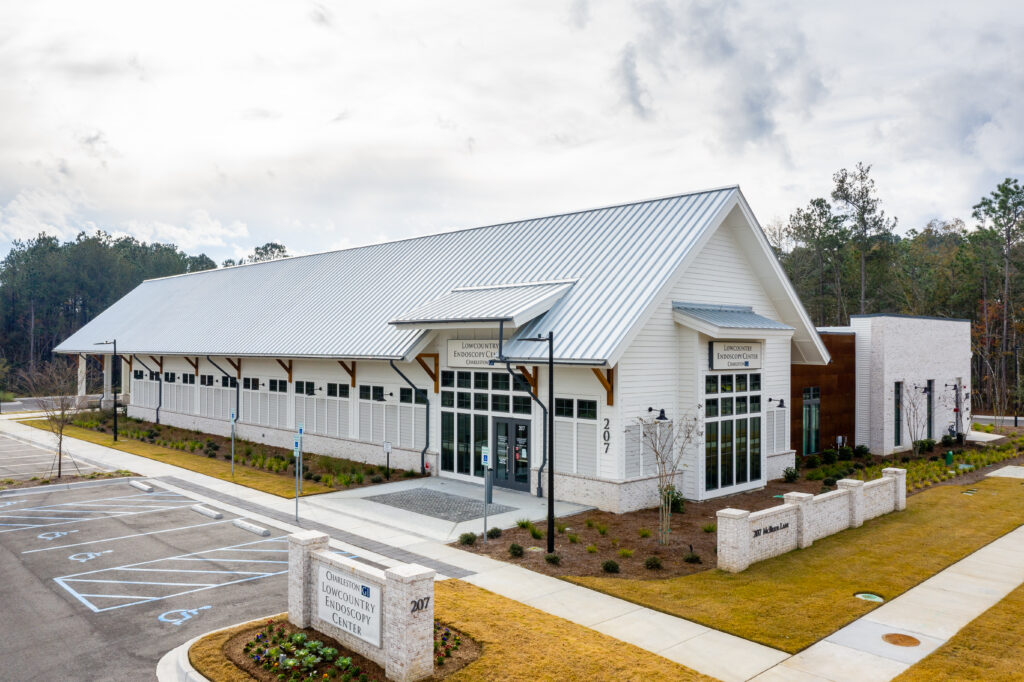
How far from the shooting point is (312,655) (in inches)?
413

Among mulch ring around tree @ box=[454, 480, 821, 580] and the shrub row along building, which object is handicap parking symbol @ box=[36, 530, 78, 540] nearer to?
mulch ring around tree @ box=[454, 480, 821, 580]

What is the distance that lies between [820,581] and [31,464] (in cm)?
3076

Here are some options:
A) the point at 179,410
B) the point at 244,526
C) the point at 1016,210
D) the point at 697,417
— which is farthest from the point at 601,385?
the point at 1016,210

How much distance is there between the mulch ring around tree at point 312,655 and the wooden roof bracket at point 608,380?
9.75 m

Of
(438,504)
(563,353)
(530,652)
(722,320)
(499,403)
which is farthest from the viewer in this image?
(499,403)

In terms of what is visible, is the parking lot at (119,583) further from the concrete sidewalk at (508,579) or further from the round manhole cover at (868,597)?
the round manhole cover at (868,597)

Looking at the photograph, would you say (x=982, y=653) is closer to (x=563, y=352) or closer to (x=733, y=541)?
(x=733, y=541)

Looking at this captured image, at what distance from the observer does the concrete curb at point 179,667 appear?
33.2 feet

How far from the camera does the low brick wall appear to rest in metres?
15.1

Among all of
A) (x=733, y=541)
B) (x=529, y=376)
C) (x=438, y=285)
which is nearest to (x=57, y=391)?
(x=438, y=285)

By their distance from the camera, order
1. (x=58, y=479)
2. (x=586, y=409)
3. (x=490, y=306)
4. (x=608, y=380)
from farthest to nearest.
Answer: (x=58, y=479)
(x=490, y=306)
(x=586, y=409)
(x=608, y=380)

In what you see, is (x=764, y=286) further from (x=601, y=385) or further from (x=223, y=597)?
(x=223, y=597)

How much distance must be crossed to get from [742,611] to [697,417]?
29.6 feet

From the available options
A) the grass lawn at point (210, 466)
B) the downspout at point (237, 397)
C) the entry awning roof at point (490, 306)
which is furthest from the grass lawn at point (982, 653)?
the downspout at point (237, 397)
